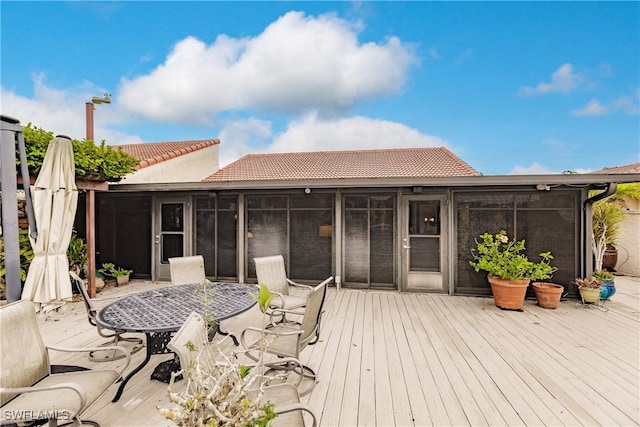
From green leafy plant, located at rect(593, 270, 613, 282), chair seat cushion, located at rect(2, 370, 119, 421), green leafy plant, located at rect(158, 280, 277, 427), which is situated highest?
green leafy plant, located at rect(158, 280, 277, 427)

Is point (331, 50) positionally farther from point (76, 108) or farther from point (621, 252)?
point (621, 252)

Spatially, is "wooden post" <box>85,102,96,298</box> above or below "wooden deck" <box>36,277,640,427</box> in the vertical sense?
above

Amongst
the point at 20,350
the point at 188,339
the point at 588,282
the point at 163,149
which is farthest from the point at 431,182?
the point at 163,149

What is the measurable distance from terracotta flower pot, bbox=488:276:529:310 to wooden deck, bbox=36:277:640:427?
0.49ft

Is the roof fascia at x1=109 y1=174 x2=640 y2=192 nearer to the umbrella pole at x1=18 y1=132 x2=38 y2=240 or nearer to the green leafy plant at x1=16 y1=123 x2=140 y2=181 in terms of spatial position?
the green leafy plant at x1=16 y1=123 x2=140 y2=181

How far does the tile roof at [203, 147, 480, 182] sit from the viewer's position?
830 cm

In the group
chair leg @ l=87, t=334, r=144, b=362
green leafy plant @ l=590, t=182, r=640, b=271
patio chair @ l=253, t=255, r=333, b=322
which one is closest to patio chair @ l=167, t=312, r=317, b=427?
patio chair @ l=253, t=255, r=333, b=322

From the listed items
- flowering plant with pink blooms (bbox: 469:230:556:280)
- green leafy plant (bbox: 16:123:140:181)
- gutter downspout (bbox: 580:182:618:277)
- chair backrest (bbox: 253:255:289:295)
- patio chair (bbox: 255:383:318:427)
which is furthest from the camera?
gutter downspout (bbox: 580:182:618:277)

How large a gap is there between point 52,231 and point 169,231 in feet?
11.4

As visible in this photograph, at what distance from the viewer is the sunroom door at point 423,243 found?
18.1 ft

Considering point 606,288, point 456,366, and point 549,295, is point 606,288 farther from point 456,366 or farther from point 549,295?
point 456,366

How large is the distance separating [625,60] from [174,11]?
11525mm

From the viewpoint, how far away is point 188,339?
151 cm

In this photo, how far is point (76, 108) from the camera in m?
7.65
